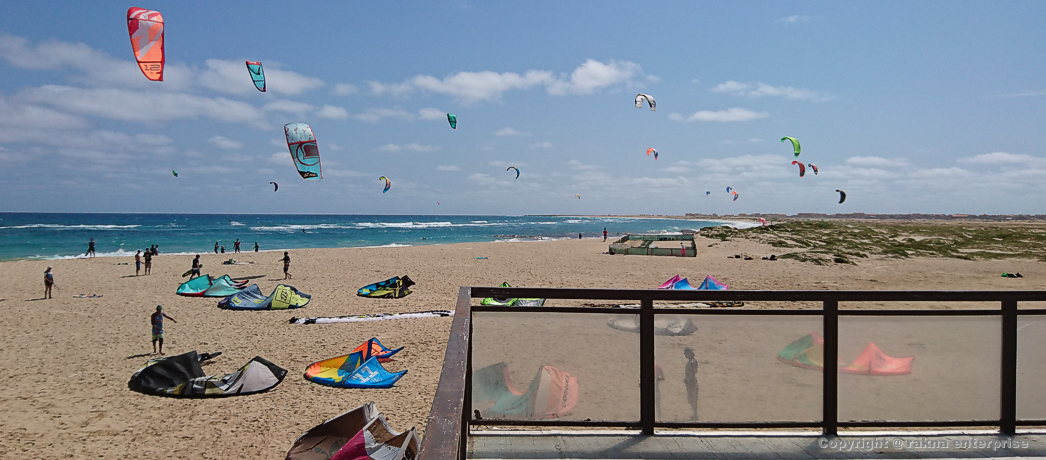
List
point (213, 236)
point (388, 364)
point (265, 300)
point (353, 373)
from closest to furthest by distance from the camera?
point (353, 373) → point (388, 364) → point (265, 300) → point (213, 236)

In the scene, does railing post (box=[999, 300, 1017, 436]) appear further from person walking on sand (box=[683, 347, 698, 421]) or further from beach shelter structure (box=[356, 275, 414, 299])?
beach shelter structure (box=[356, 275, 414, 299])

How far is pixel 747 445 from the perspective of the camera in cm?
285

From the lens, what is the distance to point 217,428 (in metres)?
6.25

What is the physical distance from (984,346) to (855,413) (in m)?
0.76

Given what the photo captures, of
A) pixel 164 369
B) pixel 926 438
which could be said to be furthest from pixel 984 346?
pixel 164 369

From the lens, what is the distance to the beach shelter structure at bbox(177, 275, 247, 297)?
610 inches

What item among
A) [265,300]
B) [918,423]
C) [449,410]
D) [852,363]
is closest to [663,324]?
[852,363]

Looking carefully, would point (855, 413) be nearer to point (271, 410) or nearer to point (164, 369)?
point (271, 410)

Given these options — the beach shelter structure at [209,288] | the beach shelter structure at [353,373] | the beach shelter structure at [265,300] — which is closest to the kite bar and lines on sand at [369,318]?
the beach shelter structure at [265,300]

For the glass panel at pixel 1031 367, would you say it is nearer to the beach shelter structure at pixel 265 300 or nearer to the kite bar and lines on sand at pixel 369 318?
the kite bar and lines on sand at pixel 369 318

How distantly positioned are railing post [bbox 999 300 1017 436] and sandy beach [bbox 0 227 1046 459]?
0.05m

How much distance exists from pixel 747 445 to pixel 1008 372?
1445 millimetres

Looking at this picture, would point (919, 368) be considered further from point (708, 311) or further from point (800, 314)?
point (708, 311)

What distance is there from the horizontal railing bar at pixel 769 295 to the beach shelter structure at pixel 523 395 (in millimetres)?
378
